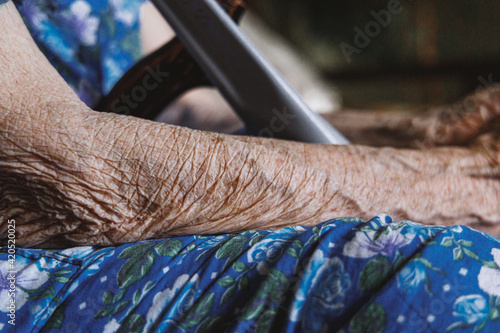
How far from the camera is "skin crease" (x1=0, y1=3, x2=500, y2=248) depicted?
506 millimetres

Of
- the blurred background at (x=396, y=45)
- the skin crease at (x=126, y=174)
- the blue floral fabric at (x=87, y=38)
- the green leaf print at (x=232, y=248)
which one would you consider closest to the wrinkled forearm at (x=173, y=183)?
the skin crease at (x=126, y=174)

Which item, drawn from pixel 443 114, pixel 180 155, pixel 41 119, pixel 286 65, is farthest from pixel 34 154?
pixel 286 65

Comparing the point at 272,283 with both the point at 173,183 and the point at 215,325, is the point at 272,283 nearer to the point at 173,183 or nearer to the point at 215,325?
the point at 215,325

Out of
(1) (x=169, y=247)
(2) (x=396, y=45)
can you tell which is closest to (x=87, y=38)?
(1) (x=169, y=247)

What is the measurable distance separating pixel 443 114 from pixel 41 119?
92cm

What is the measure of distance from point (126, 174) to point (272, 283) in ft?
0.79

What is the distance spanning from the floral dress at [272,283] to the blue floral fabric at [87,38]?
34 centimetres

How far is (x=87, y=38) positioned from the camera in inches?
30.5

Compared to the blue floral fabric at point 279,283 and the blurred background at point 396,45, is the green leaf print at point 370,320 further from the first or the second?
the blurred background at point 396,45

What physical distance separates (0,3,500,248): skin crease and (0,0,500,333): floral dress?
5cm

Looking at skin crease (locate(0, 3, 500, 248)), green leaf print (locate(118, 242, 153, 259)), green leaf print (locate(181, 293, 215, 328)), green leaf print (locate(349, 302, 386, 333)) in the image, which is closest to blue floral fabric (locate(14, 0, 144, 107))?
skin crease (locate(0, 3, 500, 248))

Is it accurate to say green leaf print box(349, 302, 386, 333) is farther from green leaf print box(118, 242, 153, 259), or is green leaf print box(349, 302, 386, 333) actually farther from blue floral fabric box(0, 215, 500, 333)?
green leaf print box(118, 242, 153, 259)

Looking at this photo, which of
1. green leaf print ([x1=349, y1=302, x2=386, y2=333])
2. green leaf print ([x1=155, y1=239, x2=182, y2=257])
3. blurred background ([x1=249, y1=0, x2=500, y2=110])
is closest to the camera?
green leaf print ([x1=349, y1=302, x2=386, y2=333])

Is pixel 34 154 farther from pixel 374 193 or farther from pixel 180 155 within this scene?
pixel 374 193
